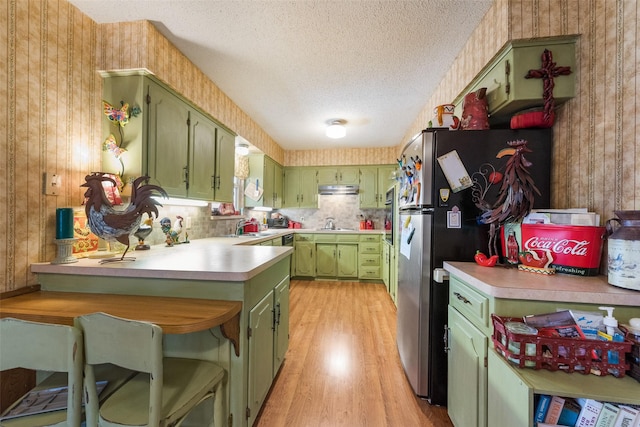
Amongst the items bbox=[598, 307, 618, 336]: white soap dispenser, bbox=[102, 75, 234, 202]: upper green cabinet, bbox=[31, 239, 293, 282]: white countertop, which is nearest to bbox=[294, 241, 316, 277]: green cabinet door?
bbox=[102, 75, 234, 202]: upper green cabinet

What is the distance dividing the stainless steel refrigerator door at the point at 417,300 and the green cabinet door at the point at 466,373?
0.16 m

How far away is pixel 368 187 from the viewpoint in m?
4.69

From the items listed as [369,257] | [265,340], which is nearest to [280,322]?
[265,340]

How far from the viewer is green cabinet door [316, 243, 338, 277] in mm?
4375

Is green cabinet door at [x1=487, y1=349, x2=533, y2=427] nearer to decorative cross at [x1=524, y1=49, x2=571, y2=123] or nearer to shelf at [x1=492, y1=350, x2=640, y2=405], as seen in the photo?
shelf at [x1=492, y1=350, x2=640, y2=405]

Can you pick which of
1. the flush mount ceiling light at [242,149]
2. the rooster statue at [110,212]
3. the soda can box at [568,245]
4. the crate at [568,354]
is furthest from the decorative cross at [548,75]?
the flush mount ceiling light at [242,149]

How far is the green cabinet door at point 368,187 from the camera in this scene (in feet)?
15.3

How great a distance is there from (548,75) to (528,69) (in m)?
0.10

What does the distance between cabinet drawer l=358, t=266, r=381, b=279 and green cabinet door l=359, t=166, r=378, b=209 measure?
3.81ft

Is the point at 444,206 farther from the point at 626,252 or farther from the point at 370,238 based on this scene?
the point at 370,238

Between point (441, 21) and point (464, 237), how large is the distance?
1468 millimetres

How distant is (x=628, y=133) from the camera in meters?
1.08

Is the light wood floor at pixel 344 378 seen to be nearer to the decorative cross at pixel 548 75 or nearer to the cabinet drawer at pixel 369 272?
the cabinet drawer at pixel 369 272

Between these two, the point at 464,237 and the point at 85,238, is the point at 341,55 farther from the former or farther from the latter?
the point at 85,238
